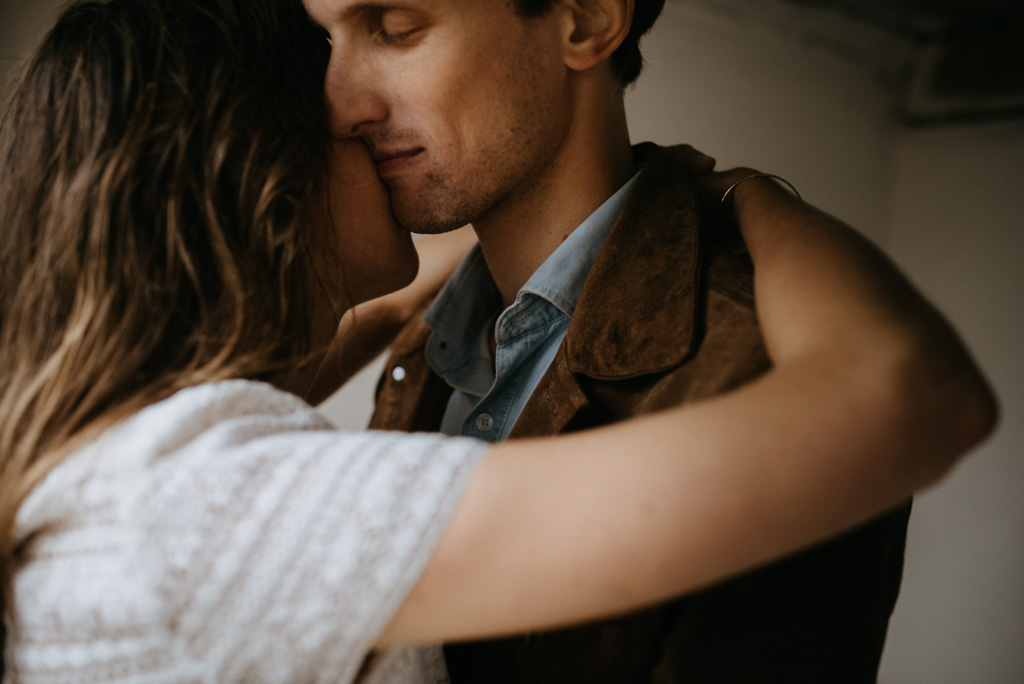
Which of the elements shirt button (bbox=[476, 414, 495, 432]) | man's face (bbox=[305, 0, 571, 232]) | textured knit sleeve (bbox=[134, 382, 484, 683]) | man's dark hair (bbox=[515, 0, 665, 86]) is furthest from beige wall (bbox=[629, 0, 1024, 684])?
textured knit sleeve (bbox=[134, 382, 484, 683])

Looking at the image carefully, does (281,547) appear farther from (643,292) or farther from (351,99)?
(351,99)

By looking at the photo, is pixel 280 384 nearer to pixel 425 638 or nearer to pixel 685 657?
pixel 425 638

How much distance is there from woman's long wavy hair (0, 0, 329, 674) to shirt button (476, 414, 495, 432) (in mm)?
318

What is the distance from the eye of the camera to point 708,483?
0.47 meters

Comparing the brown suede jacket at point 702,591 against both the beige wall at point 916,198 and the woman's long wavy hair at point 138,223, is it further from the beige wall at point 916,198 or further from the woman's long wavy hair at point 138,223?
the beige wall at point 916,198

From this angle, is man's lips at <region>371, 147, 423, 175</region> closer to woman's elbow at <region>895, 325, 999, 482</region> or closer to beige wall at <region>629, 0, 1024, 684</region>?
woman's elbow at <region>895, 325, 999, 482</region>

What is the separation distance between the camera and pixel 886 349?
0.49 metres

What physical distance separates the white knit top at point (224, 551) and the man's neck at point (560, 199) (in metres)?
0.62

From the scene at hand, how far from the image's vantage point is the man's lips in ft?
3.28

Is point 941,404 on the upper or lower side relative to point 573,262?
upper

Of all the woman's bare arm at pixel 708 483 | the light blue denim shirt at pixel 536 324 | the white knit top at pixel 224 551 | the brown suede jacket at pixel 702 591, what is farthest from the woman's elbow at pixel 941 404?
the light blue denim shirt at pixel 536 324

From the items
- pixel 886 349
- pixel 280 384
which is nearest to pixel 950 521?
pixel 886 349

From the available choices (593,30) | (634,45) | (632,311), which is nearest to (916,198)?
(634,45)

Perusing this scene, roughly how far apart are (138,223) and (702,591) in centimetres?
68
